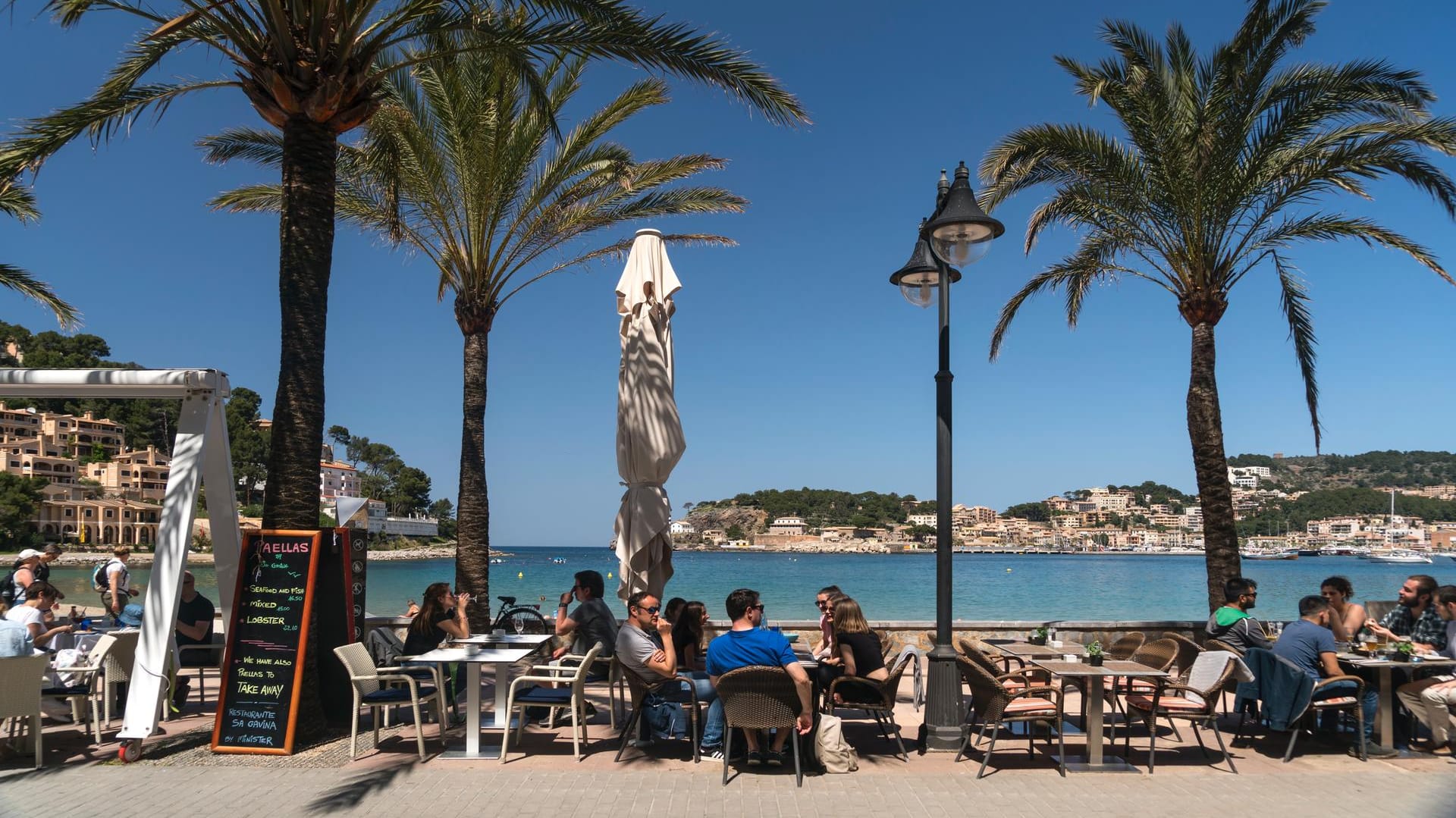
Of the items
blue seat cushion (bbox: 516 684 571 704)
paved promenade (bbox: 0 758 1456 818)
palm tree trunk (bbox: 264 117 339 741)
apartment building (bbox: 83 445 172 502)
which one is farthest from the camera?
apartment building (bbox: 83 445 172 502)

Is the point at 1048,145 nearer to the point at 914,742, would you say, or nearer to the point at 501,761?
the point at 914,742

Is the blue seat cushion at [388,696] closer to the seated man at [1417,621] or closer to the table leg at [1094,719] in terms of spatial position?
the table leg at [1094,719]

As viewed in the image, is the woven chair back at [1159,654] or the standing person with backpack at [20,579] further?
the standing person with backpack at [20,579]

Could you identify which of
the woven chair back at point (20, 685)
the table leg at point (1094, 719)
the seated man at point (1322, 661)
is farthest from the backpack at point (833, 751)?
the woven chair back at point (20, 685)

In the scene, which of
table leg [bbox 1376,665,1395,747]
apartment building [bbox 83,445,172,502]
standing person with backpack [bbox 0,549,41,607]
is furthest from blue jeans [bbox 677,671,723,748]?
apartment building [bbox 83,445,172,502]

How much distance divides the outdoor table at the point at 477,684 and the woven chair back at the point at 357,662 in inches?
12.8

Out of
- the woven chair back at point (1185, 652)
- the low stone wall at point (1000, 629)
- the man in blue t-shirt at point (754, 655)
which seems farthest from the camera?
the low stone wall at point (1000, 629)

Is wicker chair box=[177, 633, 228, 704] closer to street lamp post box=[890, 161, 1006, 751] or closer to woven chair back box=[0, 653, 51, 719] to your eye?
woven chair back box=[0, 653, 51, 719]

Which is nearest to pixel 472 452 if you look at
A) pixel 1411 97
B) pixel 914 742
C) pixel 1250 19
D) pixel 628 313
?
pixel 628 313

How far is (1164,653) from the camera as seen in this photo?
6.90 m

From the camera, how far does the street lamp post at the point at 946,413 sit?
6215mm

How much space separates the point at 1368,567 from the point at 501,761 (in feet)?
376

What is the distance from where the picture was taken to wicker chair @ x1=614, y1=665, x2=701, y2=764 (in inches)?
234

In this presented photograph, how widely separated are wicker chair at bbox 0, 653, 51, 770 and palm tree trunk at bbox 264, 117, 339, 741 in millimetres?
1615
